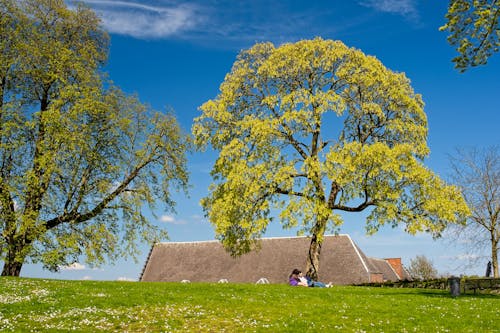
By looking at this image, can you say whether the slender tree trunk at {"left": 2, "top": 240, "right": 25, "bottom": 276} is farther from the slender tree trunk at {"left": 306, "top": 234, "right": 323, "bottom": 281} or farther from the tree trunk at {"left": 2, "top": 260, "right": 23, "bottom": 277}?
the slender tree trunk at {"left": 306, "top": 234, "right": 323, "bottom": 281}

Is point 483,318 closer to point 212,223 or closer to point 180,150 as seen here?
point 212,223

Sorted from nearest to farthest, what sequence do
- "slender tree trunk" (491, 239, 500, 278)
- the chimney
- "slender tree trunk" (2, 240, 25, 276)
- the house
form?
1. "slender tree trunk" (2, 240, 25, 276)
2. "slender tree trunk" (491, 239, 500, 278)
3. the house
4. the chimney

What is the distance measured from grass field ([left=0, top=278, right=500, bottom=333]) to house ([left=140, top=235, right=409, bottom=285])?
26.8 metres

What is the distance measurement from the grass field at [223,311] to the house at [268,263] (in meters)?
26.8

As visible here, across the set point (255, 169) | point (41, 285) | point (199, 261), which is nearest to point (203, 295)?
point (41, 285)

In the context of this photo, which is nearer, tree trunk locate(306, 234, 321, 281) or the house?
tree trunk locate(306, 234, 321, 281)

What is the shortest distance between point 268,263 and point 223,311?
3757 cm

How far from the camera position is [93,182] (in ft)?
112

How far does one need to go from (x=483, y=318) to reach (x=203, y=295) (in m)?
12.1

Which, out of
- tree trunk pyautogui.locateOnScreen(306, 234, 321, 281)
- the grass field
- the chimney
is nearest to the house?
the chimney

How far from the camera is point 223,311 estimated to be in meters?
19.4

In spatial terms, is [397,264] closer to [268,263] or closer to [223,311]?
[268,263]

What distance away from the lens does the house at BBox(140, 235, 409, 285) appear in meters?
51.6

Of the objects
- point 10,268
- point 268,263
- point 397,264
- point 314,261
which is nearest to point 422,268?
point 397,264
